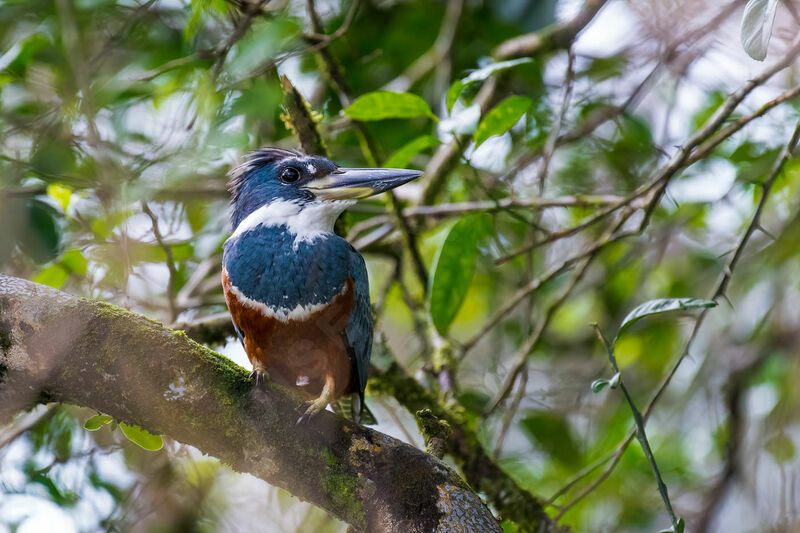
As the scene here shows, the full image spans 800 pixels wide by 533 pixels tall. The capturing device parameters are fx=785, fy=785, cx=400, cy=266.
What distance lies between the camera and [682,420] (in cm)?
549

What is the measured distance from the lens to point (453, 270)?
3863mm

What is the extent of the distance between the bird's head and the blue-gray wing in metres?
0.29

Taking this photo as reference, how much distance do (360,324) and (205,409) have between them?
1.04 metres

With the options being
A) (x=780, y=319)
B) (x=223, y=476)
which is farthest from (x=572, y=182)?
(x=223, y=476)

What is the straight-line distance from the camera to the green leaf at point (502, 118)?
3.51m

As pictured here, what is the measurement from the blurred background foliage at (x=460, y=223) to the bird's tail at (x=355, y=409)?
1.19 ft

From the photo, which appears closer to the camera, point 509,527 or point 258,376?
point 509,527

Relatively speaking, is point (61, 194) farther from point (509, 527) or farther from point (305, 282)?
point (509, 527)

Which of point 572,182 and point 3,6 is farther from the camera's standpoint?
point 572,182

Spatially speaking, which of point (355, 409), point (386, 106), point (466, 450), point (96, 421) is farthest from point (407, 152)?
point (96, 421)

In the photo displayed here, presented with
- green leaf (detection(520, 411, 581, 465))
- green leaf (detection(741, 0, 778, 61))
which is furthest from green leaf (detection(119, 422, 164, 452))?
green leaf (detection(520, 411, 581, 465))

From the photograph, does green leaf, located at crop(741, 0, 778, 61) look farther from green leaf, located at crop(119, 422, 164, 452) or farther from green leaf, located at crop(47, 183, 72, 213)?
green leaf, located at crop(47, 183, 72, 213)

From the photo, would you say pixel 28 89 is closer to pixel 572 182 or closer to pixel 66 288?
pixel 66 288

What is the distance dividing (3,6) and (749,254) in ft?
15.5
